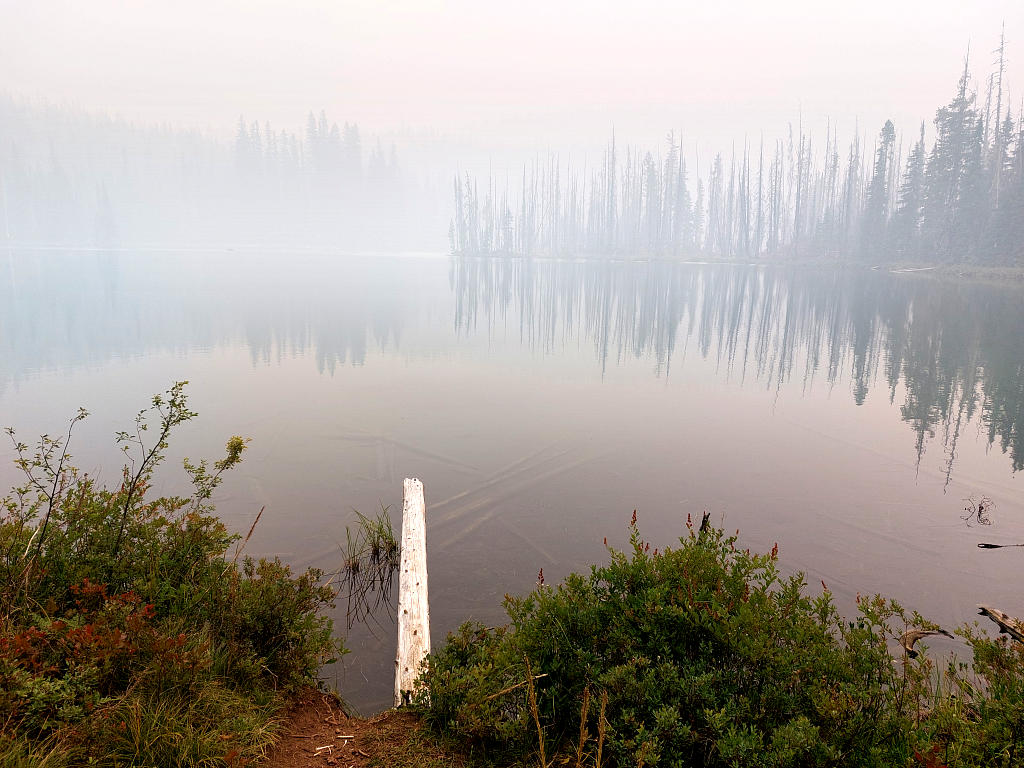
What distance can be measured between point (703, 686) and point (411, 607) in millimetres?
2671

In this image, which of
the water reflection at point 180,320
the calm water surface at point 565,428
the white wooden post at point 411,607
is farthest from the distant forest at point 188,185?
the white wooden post at point 411,607

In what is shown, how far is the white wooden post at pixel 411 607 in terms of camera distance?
4.19 meters

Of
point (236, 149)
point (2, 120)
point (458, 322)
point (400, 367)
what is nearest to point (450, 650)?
point (400, 367)

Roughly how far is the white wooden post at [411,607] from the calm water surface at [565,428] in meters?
0.47

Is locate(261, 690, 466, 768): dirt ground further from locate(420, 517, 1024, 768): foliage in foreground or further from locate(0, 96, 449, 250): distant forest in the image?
locate(0, 96, 449, 250): distant forest

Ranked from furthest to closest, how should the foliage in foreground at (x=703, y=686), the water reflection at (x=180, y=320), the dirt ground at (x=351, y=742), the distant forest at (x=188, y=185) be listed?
the distant forest at (x=188, y=185) < the water reflection at (x=180, y=320) < the dirt ground at (x=351, y=742) < the foliage in foreground at (x=703, y=686)

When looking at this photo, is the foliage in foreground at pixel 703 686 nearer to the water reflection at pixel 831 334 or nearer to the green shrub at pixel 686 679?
the green shrub at pixel 686 679

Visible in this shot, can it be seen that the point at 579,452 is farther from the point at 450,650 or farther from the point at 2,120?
the point at 2,120

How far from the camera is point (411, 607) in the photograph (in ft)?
16.3

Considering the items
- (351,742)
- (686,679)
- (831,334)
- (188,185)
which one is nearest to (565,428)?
(351,742)

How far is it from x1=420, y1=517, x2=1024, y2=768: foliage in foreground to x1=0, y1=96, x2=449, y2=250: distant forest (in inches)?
5842

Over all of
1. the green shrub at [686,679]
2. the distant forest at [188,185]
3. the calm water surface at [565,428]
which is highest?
the distant forest at [188,185]

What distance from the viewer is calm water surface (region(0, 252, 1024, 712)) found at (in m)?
6.78

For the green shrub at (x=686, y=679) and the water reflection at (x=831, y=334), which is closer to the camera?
the green shrub at (x=686, y=679)
